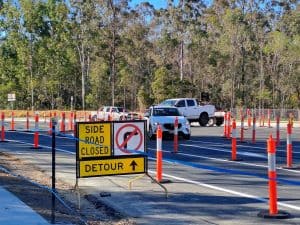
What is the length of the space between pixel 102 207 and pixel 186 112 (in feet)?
104

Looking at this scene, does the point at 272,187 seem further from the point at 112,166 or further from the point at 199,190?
the point at 199,190

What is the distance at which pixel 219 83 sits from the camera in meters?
77.6

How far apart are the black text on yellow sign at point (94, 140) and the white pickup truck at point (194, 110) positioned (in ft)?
102

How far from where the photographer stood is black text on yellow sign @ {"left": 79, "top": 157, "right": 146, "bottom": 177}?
9.69 metres

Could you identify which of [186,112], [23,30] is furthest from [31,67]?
[186,112]

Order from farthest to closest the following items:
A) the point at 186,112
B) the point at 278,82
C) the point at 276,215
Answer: the point at 278,82
the point at 186,112
the point at 276,215

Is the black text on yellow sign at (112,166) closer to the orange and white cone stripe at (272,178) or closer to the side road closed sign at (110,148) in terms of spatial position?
the side road closed sign at (110,148)

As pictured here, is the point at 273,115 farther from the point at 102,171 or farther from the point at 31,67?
the point at 102,171

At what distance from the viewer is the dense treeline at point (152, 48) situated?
7400 centimetres

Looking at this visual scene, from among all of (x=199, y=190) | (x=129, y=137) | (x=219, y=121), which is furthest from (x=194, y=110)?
(x=129, y=137)

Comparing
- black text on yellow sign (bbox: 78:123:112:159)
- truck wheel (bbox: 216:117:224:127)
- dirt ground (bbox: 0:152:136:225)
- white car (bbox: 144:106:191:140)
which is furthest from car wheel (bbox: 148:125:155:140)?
truck wheel (bbox: 216:117:224:127)

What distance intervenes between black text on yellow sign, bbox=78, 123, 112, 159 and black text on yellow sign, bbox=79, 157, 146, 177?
13cm

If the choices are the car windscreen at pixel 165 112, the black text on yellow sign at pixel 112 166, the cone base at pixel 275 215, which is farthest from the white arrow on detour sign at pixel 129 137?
the car windscreen at pixel 165 112

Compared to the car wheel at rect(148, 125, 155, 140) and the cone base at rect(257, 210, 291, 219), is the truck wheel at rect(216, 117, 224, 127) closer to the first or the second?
the car wheel at rect(148, 125, 155, 140)
